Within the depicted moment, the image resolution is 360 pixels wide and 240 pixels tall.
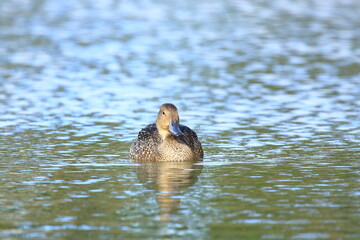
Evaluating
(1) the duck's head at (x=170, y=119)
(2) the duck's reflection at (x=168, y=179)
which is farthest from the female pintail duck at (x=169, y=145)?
(2) the duck's reflection at (x=168, y=179)

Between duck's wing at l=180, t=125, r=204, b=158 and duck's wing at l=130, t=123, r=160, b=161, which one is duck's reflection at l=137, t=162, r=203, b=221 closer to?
duck's wing at l=130, t=123, r=160, b=161

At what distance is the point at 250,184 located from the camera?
45.3 ft

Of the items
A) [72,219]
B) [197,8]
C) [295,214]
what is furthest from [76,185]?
[197,8]

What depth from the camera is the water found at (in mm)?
11531

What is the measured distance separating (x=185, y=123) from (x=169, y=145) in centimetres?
394

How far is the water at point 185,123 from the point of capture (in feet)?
37.8

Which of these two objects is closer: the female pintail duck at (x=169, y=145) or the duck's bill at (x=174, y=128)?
the duck's bill at (x=174, y=128)

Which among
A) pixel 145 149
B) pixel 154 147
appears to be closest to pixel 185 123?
pixel 154 147

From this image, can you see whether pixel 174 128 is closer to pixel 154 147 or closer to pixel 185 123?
pixel 154 147

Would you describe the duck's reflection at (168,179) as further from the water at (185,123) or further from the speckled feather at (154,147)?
the speckled feather at (154,147)

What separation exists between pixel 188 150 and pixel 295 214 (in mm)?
4939

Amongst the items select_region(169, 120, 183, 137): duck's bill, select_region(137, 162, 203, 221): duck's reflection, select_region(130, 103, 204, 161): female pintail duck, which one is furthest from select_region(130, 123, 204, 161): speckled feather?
select_region(169, 120, 183, 137): duck's bill

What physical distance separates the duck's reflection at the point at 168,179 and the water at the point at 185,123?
32 millimetres

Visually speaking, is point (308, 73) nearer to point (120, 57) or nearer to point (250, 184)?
point (120, 57)
